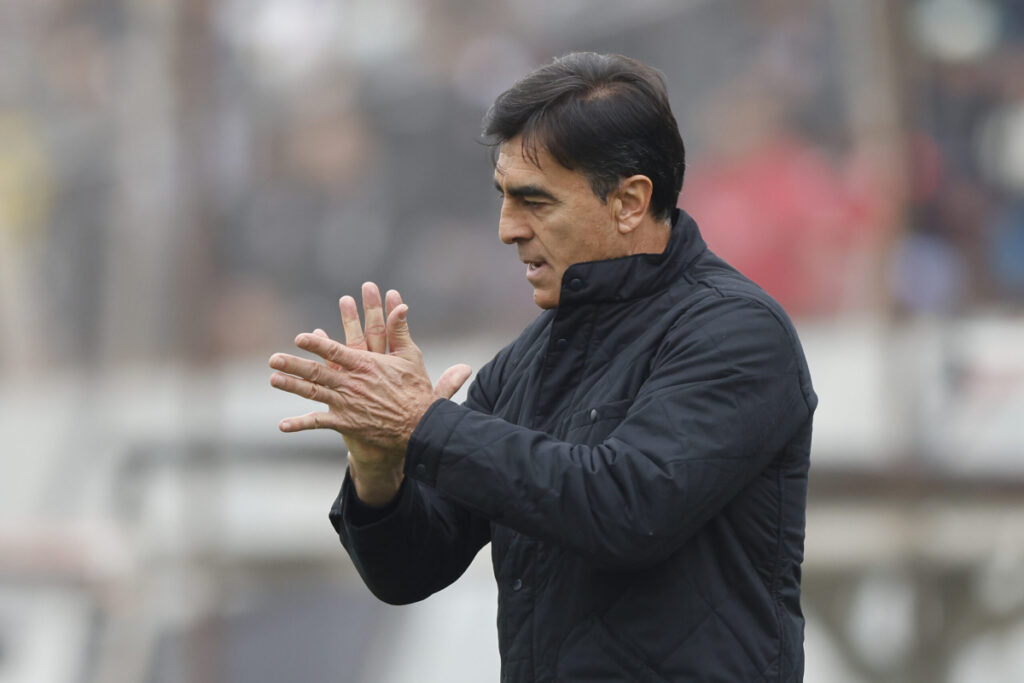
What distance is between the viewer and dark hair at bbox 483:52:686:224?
202cm

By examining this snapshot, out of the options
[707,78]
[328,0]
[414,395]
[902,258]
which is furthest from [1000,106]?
[414,395]

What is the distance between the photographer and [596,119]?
2014 mm

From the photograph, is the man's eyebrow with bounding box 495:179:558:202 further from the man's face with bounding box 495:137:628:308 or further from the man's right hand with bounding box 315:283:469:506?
the man's right hand with bounding box 315:283:469:506

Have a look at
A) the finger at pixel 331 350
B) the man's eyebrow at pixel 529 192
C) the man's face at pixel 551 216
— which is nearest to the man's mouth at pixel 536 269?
the man's face at pixel 551 216

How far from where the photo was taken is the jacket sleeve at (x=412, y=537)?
7.09ft

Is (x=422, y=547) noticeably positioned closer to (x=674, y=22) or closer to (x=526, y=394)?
(x=526, y=394)

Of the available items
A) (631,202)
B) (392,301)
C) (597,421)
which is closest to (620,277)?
(631,202)

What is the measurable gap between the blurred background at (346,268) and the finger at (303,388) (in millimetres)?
2941

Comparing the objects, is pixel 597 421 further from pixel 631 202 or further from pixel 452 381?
pixel 631 202

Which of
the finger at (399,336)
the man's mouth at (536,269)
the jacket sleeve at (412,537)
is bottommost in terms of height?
the jacket sleeve at (412,537)

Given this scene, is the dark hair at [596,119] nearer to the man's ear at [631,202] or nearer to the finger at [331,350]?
the man's ear at [631,202]

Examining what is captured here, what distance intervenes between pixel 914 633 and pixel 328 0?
9.87 feet

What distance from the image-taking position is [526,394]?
7.06ft

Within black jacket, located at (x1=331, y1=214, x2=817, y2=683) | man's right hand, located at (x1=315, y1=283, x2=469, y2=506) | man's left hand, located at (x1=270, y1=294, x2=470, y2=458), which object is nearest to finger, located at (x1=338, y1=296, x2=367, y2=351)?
man's right hand, located at (x1=315, y1=283, x2=469, y2=506)
